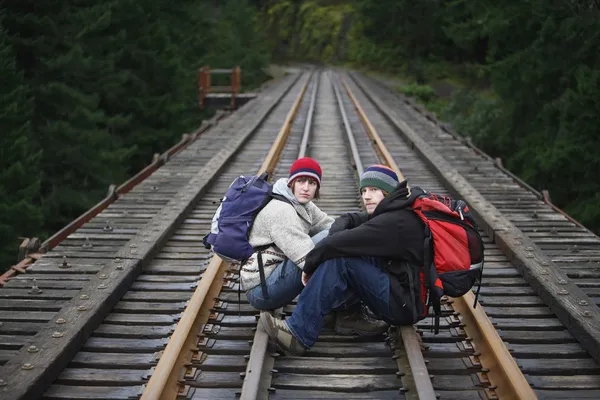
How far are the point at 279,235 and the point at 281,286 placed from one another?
1.17ft

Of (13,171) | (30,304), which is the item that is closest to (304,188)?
(30,304)

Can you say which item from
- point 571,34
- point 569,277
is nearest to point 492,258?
point 569,277

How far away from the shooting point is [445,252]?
4176 millimetres

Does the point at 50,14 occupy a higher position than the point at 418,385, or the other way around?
the point at 50,14

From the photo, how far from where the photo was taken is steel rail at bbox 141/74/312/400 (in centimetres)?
374

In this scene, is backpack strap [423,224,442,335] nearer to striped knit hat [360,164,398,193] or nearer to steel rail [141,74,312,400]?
striped knit hat [360,164,398,193]

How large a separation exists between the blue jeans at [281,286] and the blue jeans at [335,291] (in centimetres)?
22

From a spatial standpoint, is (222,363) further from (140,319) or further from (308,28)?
(308,28)

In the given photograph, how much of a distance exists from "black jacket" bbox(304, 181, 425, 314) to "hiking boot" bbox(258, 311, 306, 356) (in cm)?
39

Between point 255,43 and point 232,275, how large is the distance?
139 ft

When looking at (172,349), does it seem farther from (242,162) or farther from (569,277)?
(242,162)

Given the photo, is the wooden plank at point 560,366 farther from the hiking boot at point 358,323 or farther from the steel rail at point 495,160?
the steel rail at point 495,160

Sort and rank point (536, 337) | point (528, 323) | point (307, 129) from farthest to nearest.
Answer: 1. point (307, 129)
2. point (528, 323)
3. point (536, 337)

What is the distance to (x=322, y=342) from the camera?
450 cm
